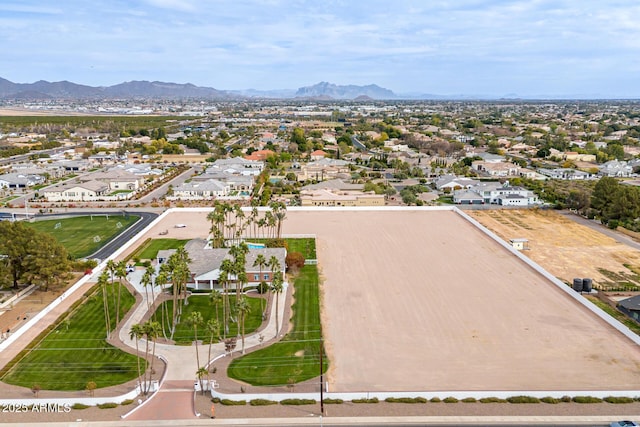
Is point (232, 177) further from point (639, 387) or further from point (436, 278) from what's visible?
point (639, 387)

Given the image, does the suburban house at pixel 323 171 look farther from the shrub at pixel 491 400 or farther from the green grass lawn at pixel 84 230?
the shrub at pixel 491 400

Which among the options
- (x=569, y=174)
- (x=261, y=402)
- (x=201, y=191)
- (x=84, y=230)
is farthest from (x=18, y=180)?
(x=569, y=174)

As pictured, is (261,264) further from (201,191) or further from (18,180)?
(18,180)

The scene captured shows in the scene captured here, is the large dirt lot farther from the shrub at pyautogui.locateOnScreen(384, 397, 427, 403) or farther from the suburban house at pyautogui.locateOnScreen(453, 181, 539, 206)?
the suburban house at pyautogui.locateOnScreen(453, 181, 539, 206)

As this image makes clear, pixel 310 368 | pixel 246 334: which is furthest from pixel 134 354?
pixel 310 368

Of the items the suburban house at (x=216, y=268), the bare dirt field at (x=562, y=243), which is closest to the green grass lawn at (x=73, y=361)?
the suburban house at (x=216, y=268)

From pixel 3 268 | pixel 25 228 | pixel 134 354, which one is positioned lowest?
pixel 134 354

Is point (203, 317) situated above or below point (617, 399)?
below
